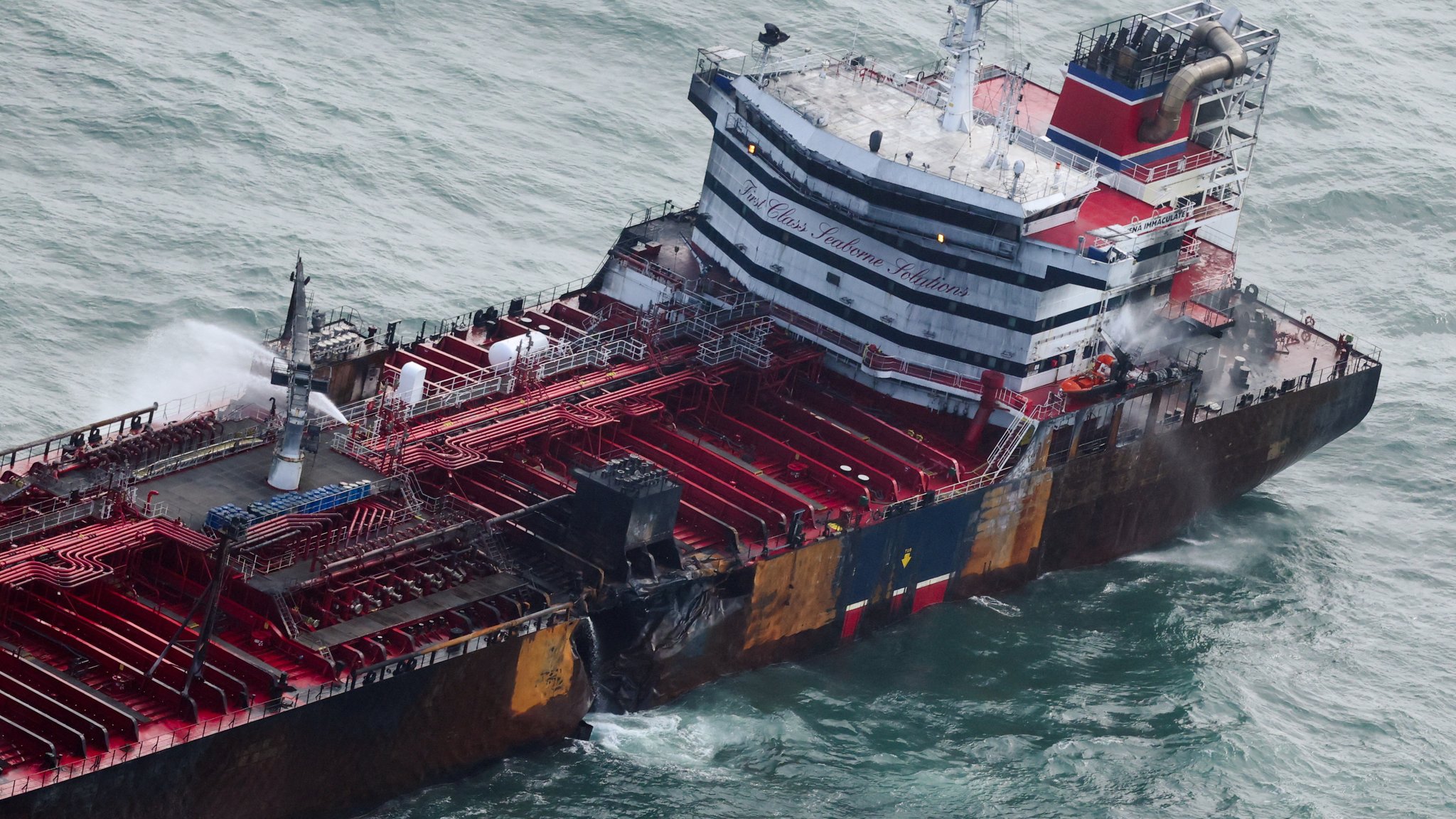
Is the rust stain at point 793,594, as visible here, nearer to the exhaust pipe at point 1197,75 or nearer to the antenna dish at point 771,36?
the antenna dish at point 771,36

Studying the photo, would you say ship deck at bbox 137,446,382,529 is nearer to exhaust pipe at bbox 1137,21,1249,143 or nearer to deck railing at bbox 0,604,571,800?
deck railing at bbox 0,604,571,800

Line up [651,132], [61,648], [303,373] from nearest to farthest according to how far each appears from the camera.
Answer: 1. [61,648]
2. [303,373]
3. [651,132]

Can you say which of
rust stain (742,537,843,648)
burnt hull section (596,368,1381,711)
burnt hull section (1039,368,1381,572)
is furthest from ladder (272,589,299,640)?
burnt hull section (1039,368,1381,572)

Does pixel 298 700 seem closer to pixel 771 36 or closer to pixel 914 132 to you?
pixel 771 36

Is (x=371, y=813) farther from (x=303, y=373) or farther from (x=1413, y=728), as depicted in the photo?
(x=1413, y=728)

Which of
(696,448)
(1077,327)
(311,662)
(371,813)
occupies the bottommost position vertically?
(371,813)

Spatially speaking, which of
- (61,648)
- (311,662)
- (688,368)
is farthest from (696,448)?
(61,648)

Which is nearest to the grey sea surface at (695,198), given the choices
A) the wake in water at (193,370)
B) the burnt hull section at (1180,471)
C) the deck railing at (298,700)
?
the wake in water at (193,370)

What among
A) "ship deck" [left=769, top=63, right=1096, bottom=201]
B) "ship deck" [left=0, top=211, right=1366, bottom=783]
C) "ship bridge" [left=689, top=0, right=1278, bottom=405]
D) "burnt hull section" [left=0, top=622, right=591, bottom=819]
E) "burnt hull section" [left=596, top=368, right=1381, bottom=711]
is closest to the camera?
"burnt hull section" [left=0, top=622, right=591, bottom=819]
